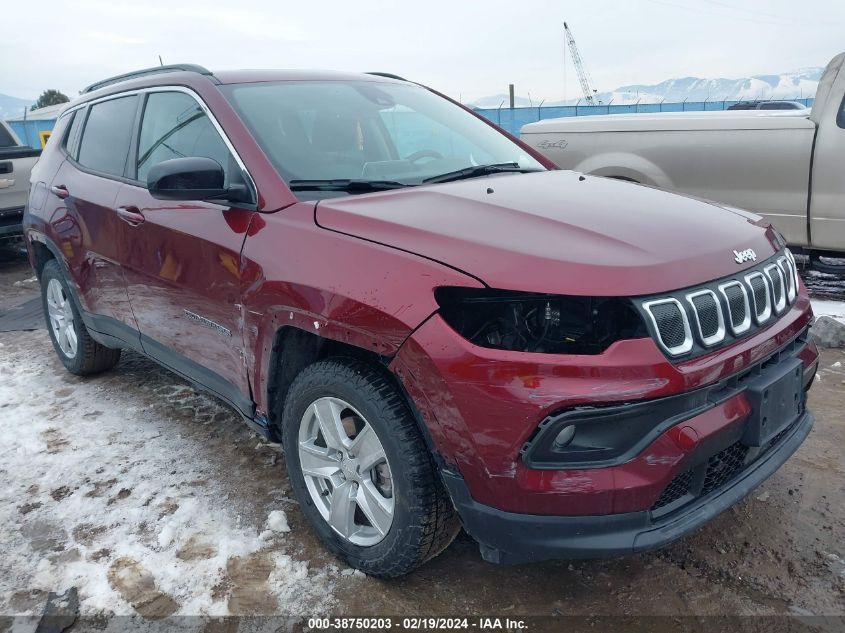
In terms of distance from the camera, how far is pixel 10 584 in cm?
248

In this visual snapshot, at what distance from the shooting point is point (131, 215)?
3.28 m

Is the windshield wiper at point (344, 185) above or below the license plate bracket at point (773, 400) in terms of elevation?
above

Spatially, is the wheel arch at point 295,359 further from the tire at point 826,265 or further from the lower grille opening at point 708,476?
the tire at point 826,265

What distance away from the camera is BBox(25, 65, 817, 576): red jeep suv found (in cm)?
184

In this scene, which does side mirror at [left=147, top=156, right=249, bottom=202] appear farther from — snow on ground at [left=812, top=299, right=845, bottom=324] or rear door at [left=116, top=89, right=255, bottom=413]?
snow on ground at [left=812, top=299, right=845, bottom=324]

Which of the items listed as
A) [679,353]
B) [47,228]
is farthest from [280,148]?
[47,228]

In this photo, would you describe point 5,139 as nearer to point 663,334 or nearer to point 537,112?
point 663,334

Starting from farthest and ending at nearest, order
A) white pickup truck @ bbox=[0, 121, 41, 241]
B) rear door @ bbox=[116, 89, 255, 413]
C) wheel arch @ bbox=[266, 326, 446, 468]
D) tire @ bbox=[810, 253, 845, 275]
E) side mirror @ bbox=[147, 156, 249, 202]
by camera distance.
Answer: white pickup truck @ bbox=[0, 121, 41, 241] < tire @ bbox=[810, 253, 845, 275] < rear door @ bbox=[116, 89, 255, 413] < side mirror @ bbox=[147, 156, 249, 202] < wheel arch @ bbox=[266, 326, 446, 468]

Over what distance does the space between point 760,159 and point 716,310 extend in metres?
4.06

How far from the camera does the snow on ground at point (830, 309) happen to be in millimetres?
4773

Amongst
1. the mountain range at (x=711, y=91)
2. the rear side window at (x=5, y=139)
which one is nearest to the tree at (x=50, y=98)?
the mountain range at (x=711, y=91)

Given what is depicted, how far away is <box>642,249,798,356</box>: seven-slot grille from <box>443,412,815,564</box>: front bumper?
0.48 m

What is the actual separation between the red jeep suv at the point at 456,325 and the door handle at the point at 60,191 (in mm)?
1072

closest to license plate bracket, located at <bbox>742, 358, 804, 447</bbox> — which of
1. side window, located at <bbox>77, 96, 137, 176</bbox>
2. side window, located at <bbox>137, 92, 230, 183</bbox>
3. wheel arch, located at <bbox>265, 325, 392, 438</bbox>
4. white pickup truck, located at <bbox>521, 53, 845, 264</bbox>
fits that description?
wheel arch, located at <bbox>265, 325, 392, 438</bbox>
